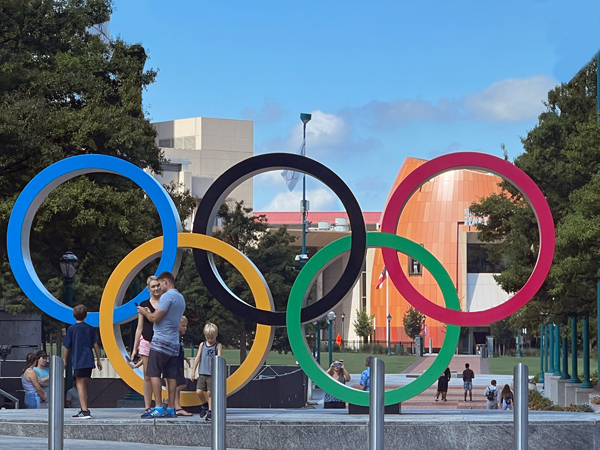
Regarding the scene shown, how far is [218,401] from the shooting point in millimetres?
6688

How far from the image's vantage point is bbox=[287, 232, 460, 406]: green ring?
12.2 meters

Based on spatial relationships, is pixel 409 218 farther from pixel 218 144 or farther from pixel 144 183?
pixel 144 183

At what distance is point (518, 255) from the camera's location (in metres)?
28.4

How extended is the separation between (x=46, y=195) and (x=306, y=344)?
4440 mm

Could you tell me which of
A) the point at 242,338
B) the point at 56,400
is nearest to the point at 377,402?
the point at 56,400

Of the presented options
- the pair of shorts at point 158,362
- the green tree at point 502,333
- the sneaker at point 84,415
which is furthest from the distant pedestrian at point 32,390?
the green tree at point 502,333

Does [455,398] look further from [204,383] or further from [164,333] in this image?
[164,333]

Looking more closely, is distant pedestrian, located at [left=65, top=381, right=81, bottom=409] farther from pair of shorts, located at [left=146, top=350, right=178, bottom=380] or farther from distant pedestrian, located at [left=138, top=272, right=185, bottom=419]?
pair of shorts, located at [left=146, top=350, right=178, bottom=380]

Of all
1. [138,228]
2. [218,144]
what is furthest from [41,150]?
[218,144]

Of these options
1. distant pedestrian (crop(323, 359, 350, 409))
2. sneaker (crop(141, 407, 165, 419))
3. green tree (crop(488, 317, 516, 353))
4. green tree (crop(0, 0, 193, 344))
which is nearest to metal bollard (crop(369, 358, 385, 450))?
sneaker (crop(141, 407, 165, 419))

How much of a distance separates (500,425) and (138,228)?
14312mm

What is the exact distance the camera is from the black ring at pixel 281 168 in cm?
1251

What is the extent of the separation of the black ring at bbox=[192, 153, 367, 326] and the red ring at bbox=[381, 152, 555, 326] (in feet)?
1.55

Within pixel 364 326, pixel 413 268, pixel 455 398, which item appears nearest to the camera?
pixel 455 398
